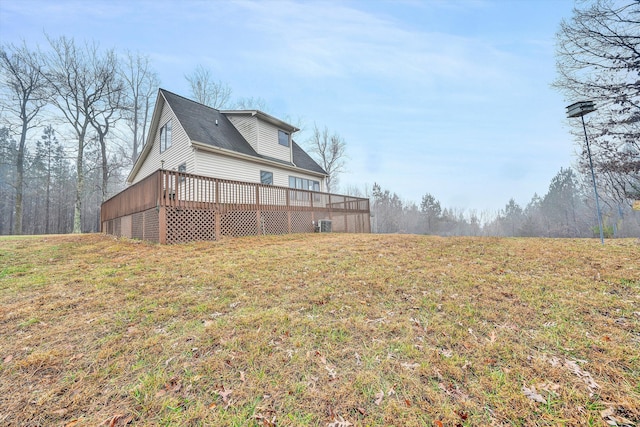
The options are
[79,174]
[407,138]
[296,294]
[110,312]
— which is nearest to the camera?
[110,312]

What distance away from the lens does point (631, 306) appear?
3.21m

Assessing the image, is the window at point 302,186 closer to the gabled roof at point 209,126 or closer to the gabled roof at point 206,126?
the gabled roof at point 209,126

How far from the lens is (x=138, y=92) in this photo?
21844 mm

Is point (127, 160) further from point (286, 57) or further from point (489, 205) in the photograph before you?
point (489, 205)

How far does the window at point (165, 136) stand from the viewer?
13.1 m

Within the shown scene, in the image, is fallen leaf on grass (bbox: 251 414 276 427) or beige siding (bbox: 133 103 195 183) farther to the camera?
beige siding (bbox: 133 103 195 183)

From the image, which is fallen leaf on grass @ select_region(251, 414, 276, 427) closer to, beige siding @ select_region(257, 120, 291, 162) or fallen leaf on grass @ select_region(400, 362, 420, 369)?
fallen leaf on grass @ select_region(400, 362, 420, 369)

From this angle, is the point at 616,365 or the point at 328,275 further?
the point at 328,275

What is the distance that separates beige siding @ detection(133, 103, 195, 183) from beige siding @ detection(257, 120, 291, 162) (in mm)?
3697

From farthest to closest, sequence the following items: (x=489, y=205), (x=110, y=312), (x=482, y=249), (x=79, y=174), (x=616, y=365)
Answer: (x=489, y=205), (x=79, y=174), (x=482, y=249), (x=110, y=312), (x=616, y=365)

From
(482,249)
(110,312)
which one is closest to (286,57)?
(482,249)

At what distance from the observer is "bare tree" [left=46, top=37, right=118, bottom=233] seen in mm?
17109

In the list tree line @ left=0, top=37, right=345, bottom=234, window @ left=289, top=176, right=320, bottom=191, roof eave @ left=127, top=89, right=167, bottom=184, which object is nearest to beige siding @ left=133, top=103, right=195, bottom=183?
roof eave @ left=127, top=89, right=167, bottom=184

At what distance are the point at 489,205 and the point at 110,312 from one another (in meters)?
61.6
